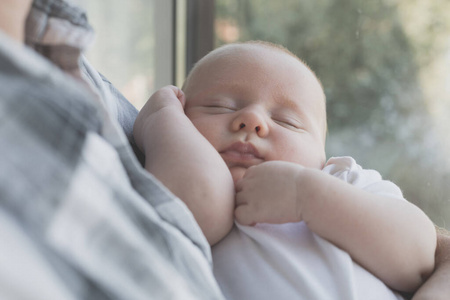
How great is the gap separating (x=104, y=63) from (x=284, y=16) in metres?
0.78

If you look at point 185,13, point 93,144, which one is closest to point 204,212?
point 93,144

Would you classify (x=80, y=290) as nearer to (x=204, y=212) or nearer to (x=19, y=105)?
(x=19, y=105)

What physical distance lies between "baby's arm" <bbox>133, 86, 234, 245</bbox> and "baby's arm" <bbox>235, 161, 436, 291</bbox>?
0.10 feet

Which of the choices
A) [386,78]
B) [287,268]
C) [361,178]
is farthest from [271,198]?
[386,78]

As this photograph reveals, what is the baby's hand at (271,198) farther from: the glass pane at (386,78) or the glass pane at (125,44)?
the glass pane at (125,44)

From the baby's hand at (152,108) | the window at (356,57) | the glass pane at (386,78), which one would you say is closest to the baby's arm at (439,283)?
the baby's hand at (152,108)

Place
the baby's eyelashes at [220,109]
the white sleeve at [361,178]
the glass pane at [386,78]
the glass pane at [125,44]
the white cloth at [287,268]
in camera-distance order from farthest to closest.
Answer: the glass pane at [125,44], the glass pane at [386,78], the baby's eyelashes at [220,109], the white sleeve at [361,178], the white cloth at [287,268]

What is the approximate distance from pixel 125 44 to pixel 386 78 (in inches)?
44.8

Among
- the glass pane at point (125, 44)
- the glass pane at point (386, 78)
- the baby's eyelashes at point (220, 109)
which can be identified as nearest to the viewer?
the baby's eyelashes at point (220, 109)

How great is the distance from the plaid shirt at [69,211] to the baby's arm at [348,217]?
0.51ft

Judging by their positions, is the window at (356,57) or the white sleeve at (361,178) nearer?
the white sleeve at (361,178)

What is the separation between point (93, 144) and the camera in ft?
1.31

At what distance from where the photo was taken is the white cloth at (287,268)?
22.0 inches

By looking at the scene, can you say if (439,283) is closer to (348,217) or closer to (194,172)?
(348,217)
